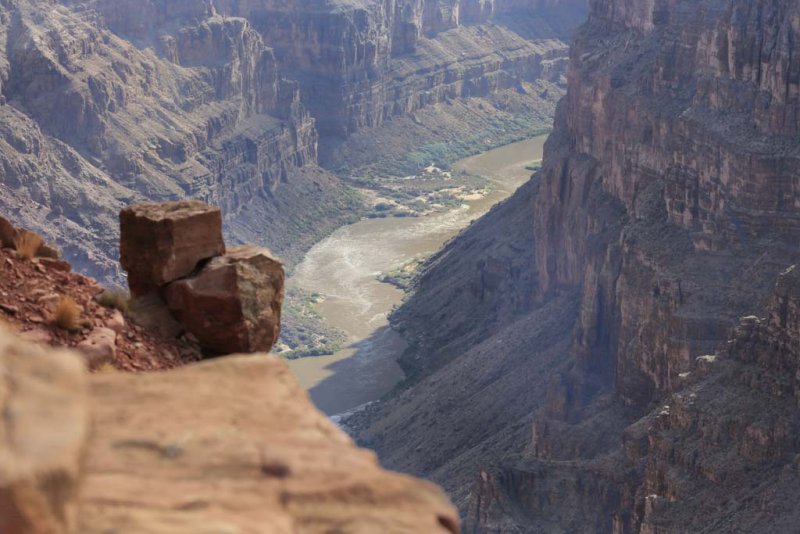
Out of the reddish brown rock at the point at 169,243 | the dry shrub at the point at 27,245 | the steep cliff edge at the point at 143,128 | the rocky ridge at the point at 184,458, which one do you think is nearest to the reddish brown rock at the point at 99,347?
the reddish brown rock at the point at 169,243

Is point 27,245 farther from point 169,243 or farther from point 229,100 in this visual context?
point 229,100

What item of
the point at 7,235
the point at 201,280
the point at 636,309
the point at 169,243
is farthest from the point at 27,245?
the point at 636,309

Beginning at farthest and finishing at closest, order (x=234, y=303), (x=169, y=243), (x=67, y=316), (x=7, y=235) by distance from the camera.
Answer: (x=7, y=235), (x=169, y=243), (x=234, y=303), (x=67, y=316)

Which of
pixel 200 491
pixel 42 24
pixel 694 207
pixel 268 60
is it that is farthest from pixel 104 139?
pixel 200 491

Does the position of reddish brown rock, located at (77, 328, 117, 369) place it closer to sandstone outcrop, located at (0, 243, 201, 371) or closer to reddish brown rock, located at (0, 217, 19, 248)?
sandstone outcrop, located at (0, 243, 201, 371)

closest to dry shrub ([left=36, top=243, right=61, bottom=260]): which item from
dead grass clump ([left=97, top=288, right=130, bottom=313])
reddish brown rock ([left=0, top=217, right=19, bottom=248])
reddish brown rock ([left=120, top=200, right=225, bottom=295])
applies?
reddish brown rock ([left=0, top=217, right=19, bottom=248])

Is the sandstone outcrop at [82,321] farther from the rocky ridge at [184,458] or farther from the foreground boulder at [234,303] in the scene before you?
the rocky ridge at [184,458]
